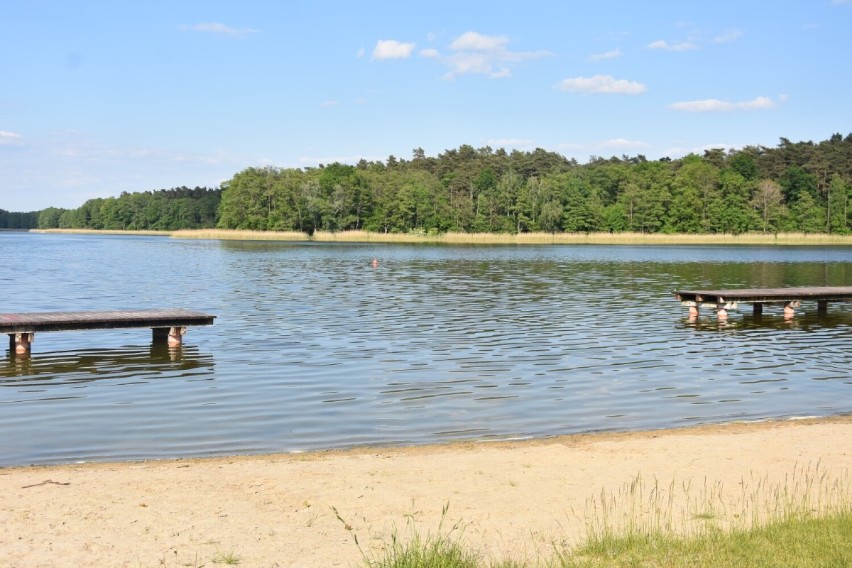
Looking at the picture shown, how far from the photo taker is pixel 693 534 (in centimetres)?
696

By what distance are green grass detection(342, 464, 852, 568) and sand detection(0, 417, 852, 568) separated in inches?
8.1

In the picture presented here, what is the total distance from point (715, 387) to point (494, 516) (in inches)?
360

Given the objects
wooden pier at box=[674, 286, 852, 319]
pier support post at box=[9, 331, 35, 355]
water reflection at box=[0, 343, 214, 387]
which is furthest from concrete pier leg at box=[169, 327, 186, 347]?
wooden pier at box=[674, 286, 852, 319]

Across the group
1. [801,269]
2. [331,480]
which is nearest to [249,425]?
[331,480]

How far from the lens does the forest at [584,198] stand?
12175cm

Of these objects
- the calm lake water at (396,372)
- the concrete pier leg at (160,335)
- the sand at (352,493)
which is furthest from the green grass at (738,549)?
the concrete pier leg at (160,335)

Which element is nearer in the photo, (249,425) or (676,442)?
(676,442)

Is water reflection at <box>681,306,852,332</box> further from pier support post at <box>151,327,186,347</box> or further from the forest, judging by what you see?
the forest

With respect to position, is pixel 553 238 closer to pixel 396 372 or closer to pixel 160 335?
pixel 160 335

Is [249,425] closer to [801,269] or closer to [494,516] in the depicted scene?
[494,516]

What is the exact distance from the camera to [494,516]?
317 inches

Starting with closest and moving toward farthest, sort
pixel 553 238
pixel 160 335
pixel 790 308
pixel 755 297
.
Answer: pixel 160 335, pixel 755 297, pixel 790 308, pixel 553 238

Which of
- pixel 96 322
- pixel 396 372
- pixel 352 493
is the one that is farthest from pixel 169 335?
pixel 352 493

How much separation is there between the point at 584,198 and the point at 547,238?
58.7 feet
